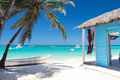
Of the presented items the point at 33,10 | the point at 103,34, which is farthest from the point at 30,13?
the point at 103,34

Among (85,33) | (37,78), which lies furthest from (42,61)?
(37,78)

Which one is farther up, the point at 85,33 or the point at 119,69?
the point at 85,33

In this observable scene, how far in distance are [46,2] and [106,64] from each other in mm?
4679

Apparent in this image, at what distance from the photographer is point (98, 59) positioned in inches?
546

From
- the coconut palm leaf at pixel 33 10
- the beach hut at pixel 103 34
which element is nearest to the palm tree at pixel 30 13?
the coconut palm leaf at pixel 33 10

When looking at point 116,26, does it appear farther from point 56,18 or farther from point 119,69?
point 56,18

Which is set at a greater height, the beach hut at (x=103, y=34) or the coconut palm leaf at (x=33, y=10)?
the coconut palm leaf at (x=33, y=10)

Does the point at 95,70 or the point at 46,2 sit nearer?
the point at 95,70

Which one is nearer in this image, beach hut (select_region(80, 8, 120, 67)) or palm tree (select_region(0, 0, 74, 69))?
beach hut (select_region(80, 8, 120, 67))

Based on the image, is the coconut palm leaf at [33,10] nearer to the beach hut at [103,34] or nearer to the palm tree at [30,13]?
the palm tree at [30,13]

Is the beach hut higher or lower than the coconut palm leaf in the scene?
lower

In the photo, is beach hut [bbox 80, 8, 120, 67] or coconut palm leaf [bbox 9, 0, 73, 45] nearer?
beach hut [bbox 80, 8, 120, 67]

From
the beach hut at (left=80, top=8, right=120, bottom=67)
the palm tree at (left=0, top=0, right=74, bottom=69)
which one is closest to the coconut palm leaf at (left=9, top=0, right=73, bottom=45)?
the palm tree at (left=0, top=0, right=74, bottom=69)

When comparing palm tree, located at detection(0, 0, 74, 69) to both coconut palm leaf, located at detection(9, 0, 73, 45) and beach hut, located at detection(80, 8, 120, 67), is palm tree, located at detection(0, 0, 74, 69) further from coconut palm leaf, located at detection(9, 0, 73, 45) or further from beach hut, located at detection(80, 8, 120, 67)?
beach hut, located at detection(80, 8, 120, 67)
